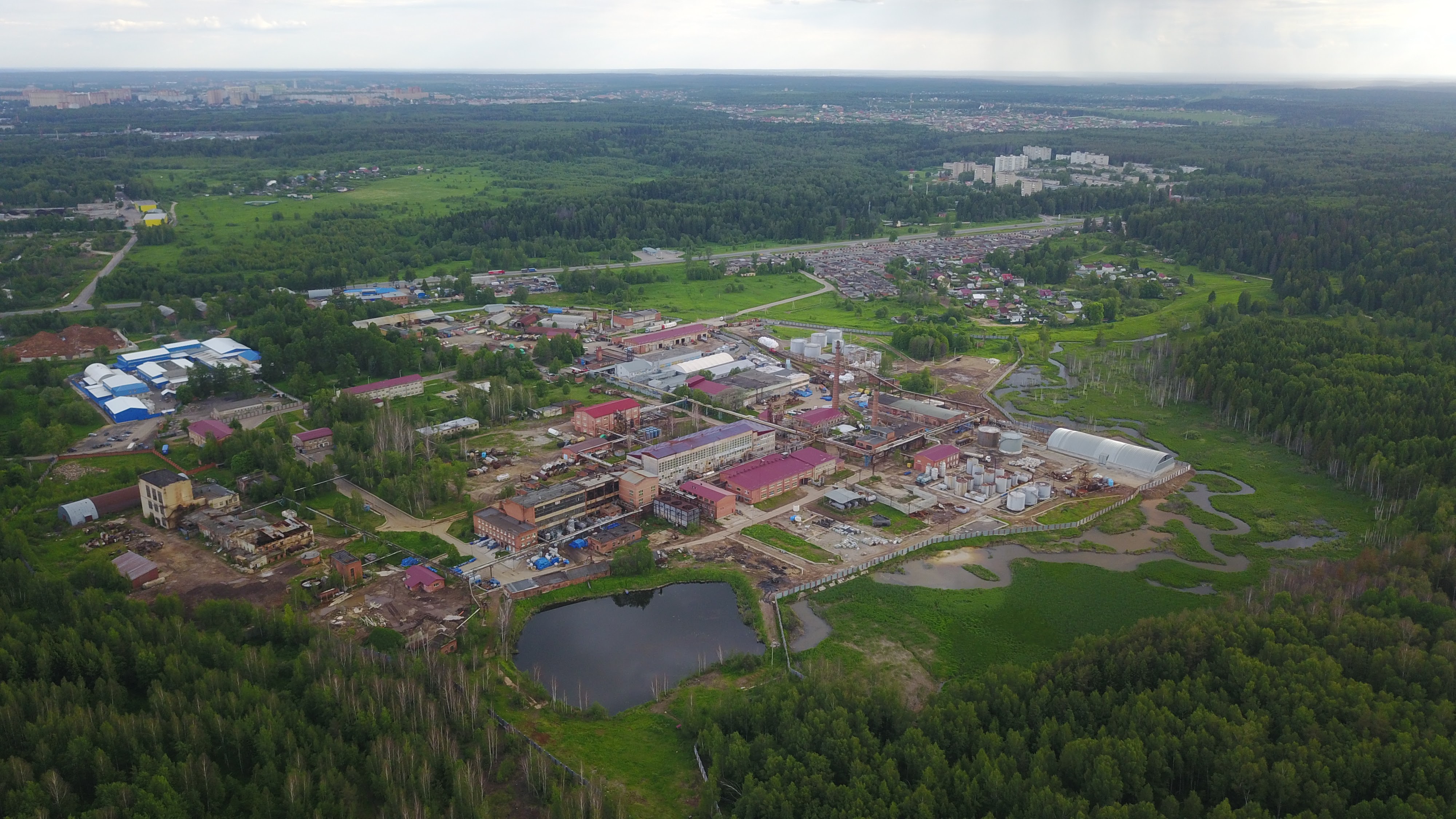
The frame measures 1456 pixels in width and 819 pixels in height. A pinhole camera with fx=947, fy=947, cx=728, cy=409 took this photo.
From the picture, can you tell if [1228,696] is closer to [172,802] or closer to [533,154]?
[172,802]

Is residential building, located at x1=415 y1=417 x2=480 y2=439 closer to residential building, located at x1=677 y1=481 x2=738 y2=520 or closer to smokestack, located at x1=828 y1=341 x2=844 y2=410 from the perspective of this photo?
residential building, located at x1=677 y1=481 x2=738 y2=520

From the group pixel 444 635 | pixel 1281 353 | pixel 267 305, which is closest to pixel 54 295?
pixel 267 305

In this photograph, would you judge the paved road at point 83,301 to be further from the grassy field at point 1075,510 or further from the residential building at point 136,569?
the grassy field at point 1075,510

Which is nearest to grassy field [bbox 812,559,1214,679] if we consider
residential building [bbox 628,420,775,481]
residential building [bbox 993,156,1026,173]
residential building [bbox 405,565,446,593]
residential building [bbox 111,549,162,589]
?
residential building [bbox 628,420,775,481]

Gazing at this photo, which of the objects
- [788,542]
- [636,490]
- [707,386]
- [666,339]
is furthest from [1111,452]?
[666,339]

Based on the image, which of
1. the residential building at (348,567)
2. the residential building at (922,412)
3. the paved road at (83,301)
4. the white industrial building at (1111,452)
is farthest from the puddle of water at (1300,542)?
the paved road at (83,301)

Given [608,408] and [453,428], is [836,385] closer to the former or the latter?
[608,408]
